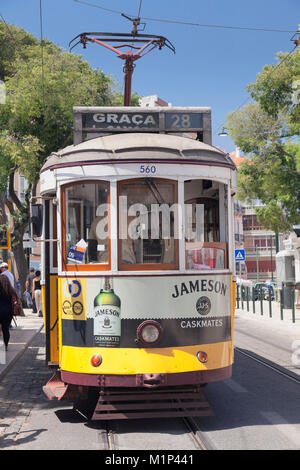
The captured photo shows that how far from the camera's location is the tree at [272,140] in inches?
832

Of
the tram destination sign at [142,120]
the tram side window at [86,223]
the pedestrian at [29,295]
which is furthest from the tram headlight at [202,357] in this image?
the pedestrian at [29,295]

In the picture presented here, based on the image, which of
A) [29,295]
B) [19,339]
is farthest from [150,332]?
[29,295]

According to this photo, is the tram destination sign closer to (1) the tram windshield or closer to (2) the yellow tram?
(2) the yellow tram

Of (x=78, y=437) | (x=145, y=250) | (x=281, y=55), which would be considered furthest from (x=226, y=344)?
(x=281, y=55)

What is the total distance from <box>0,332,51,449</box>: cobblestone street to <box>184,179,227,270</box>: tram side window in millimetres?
2555

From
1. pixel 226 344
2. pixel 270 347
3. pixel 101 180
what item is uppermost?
pixel 101 180

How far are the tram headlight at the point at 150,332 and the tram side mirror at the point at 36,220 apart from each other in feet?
5.64

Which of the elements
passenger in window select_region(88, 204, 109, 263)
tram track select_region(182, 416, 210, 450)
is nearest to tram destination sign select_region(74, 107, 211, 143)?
passenger in window select_region(88, 204, 109, 263)

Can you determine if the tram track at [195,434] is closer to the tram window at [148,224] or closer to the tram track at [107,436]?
the tram track at [107,436]

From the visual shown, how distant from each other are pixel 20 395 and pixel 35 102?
15193 millimetres

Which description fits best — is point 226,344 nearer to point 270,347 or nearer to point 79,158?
point 79,158

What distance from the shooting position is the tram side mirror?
24.5 ft

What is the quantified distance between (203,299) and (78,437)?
1920 millimetres
